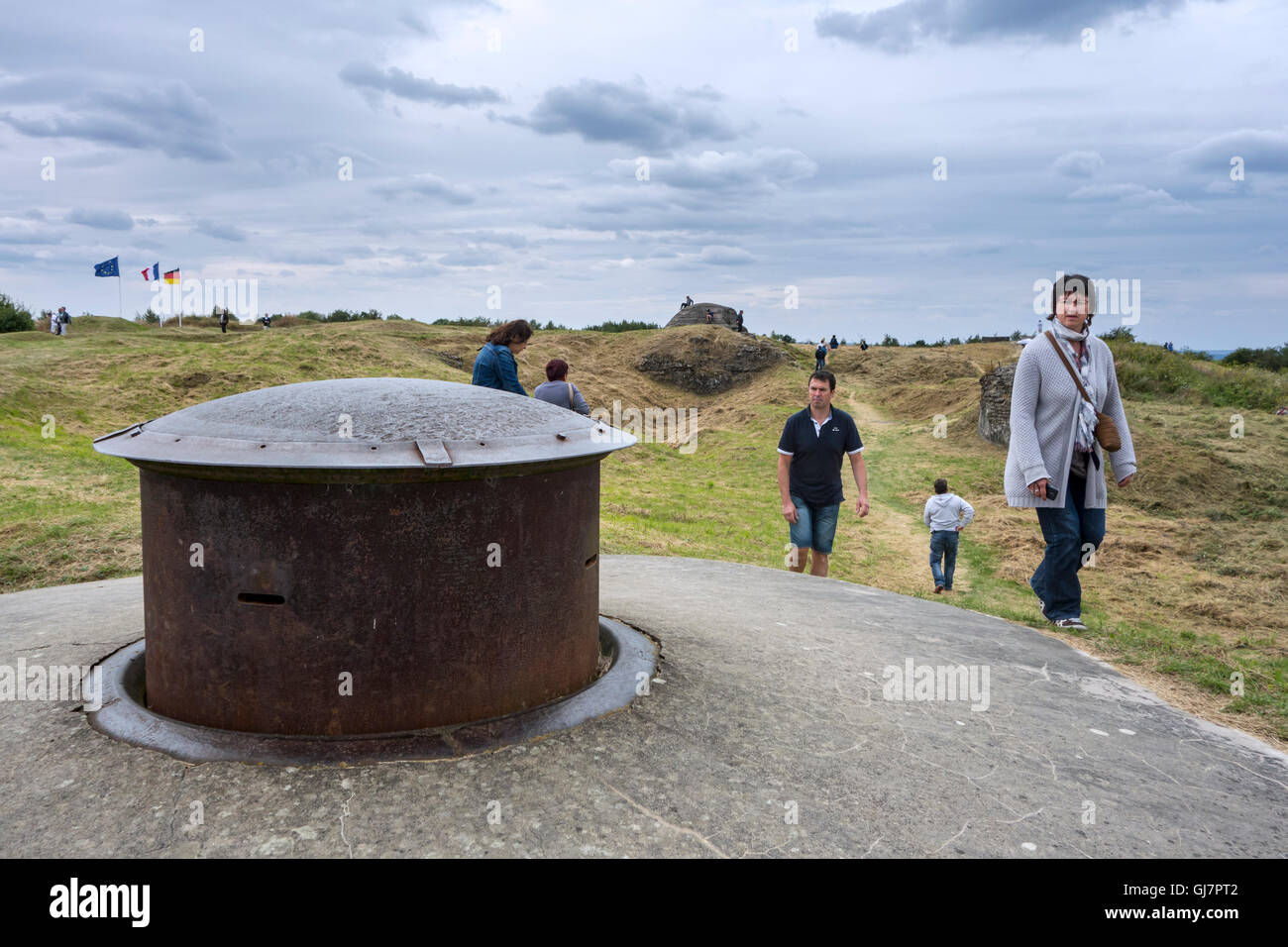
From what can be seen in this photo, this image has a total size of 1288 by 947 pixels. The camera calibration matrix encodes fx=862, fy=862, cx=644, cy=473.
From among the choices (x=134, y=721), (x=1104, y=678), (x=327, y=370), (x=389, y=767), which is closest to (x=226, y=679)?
(x=134, y=721)

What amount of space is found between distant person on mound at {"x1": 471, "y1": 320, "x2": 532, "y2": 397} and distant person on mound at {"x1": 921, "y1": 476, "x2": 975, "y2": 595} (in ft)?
17.0

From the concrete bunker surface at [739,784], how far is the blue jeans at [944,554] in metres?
5.08

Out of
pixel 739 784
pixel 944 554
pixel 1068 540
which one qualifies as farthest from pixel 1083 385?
pixel 944 554

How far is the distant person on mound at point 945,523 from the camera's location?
29.7 ft

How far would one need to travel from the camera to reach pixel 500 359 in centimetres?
543

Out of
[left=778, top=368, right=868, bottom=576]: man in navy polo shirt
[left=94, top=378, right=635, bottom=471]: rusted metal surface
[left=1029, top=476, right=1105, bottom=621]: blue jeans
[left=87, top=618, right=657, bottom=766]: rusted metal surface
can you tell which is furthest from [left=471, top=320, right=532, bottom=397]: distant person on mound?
→ [left=1029, top=476, right=1105, bottom=621]: blue jeans

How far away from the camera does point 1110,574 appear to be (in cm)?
1066

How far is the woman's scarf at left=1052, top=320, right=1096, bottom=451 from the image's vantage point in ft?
15.4

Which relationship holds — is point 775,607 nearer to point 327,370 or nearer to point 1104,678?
point 1104,678

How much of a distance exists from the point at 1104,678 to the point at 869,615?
127 centimetres

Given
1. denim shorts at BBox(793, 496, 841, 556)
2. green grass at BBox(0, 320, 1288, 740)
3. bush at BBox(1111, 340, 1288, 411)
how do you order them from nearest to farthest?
denim shorts at BBox(793, 496, 841, 556) → green grass at BBox(0, 320, 1288, 740) → bush at BBox(1111, 340, 1288, 411)

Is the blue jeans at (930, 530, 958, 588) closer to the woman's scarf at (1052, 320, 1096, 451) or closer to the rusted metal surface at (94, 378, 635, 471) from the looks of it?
the woman's scarf at (1052, 320, 1096, 451)

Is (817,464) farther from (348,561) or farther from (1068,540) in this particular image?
(348,561)
